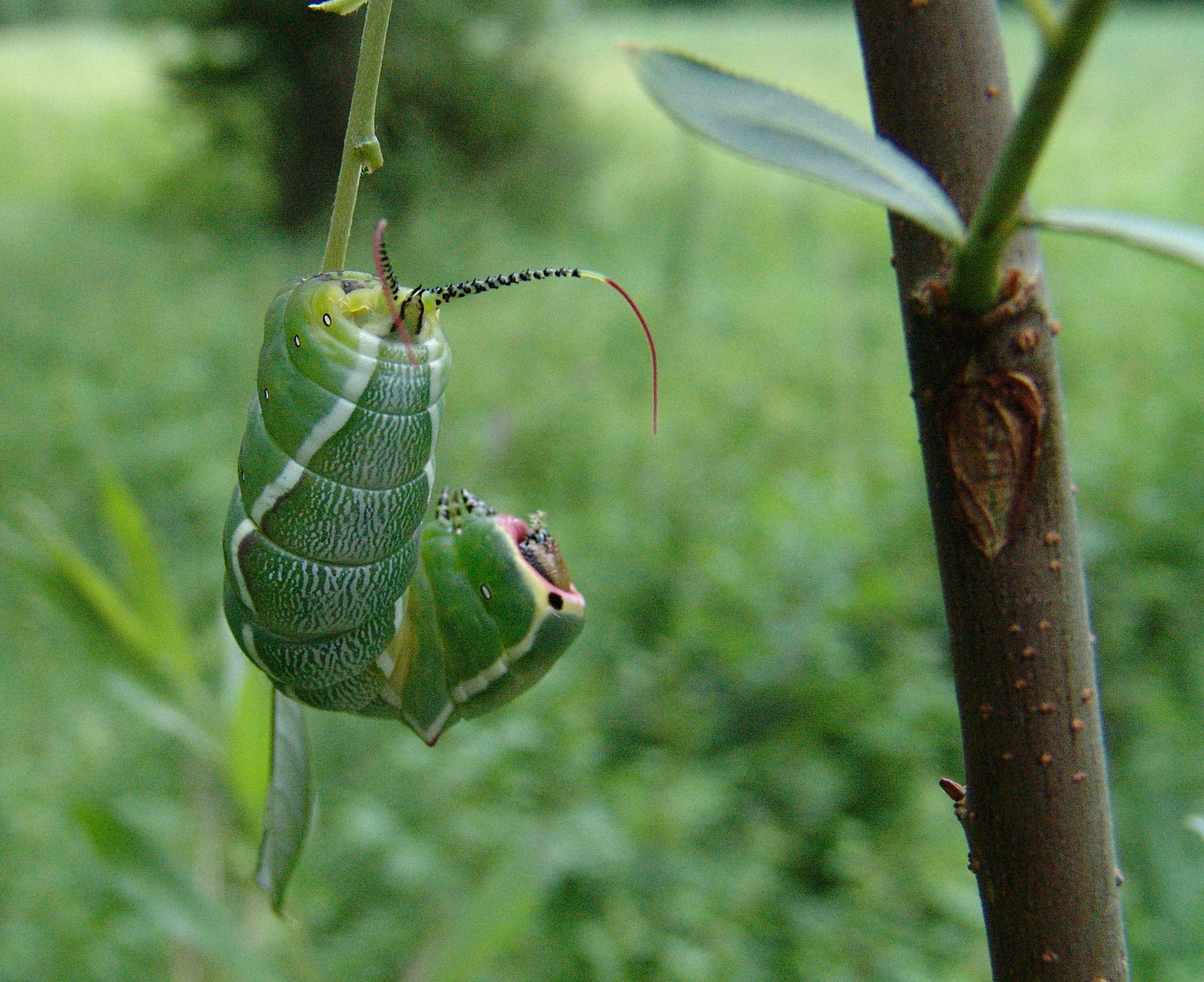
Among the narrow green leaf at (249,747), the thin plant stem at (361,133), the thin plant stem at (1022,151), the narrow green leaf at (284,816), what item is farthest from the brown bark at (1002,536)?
the narrow green leaf at (249,747)

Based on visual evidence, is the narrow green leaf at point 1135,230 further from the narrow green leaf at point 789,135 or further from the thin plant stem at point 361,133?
the thin plant stem at point 361,133

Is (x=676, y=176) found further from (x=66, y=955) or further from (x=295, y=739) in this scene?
(x=295, y=739)

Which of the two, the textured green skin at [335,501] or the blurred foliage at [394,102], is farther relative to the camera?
the blurred foliage at [394,102]

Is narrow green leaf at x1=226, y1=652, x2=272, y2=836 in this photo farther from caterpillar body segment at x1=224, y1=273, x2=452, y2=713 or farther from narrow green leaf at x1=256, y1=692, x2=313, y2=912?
narrow green leaf at x1=256, y1=692, x2=313, y2=912

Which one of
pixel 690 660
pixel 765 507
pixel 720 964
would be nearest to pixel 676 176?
pixel 765 507

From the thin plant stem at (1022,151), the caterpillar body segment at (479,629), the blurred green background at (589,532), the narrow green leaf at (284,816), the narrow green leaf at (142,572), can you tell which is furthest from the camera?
the blurred green background at (589,532)

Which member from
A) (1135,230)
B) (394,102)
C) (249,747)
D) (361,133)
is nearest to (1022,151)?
(1135,230)

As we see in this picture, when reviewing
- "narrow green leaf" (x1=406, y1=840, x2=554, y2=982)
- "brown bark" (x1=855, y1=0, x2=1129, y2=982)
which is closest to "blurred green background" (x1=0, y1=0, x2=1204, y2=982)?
"narrow green leaf" (x1=406, y1=840, x2=554, y2=982)
